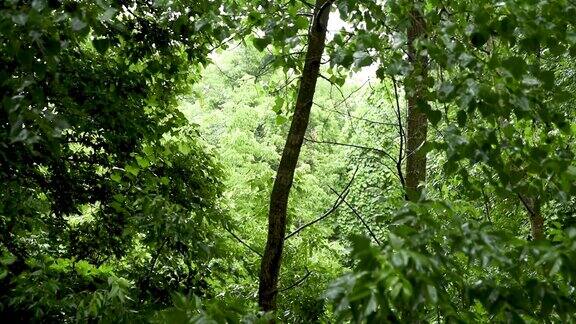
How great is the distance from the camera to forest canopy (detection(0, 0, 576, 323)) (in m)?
1.23

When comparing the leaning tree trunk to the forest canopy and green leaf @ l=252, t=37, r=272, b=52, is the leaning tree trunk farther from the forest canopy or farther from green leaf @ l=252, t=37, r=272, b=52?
green leaf @ l=252, t=37, r=272, b=52

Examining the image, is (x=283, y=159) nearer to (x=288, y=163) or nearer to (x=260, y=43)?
(x=288, y=163)

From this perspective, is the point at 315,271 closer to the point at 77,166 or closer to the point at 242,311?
the point at 77,166

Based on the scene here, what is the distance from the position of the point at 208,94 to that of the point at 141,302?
17889 millimetres

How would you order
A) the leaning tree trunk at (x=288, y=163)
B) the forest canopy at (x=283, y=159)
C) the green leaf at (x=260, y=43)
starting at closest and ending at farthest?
1. the forest canopy at (x=283, y=159)
2. the green leaf at (x=260, y=43)
3. the leaning tree trunk at (x=288, y=163)

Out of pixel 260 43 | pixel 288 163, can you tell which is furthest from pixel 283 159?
pixel 260 43

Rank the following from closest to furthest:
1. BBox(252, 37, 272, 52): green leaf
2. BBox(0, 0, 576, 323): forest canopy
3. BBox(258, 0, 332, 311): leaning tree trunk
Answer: BBox(0, 0, 576, 323): forest canopy → BBox(252, 37, 272, 52): green leaf → BBox(258, 0, 332, 311): leaning tree trunk

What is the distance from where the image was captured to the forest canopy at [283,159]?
1.23m

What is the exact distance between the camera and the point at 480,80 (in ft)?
4.82

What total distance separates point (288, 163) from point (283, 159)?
0.04 metres

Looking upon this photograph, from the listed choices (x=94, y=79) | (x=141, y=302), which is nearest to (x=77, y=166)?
(x=94, y=79)

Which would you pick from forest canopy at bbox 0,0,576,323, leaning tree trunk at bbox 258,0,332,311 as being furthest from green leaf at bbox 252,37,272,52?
leaning tree trunk at bbox 258,0,332,311

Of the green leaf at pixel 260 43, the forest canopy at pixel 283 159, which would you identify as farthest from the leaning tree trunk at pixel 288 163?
the green leaf at pixel 260 43

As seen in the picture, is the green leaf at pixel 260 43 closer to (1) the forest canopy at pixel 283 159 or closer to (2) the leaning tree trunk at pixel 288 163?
(1) the forest canopy at pixel 283 159
